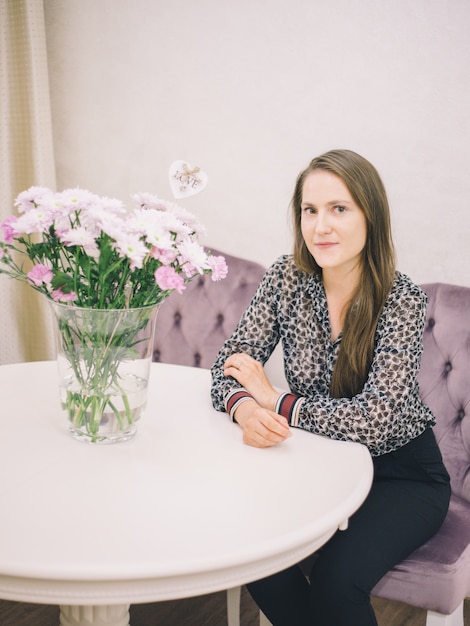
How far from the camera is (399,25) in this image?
205cm

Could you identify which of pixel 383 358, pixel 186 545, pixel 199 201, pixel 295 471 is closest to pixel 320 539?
pixel 295 471

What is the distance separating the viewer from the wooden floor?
1884 millimetres

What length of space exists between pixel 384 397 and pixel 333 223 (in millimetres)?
440

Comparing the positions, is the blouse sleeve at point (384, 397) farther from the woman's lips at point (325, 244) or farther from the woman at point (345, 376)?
the woman's lips at point (325, 244)

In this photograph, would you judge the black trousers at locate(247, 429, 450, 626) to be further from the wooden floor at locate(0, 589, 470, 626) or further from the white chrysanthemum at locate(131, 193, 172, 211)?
the white chrysanthemum at locate(131, 193, 172, 211)

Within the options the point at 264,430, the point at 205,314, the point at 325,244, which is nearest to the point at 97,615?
the point at 264,430

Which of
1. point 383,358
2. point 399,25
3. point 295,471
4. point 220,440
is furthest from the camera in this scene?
point 399,25

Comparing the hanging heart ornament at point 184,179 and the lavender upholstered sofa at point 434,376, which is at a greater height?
the hanging heart ornament at point 184,179

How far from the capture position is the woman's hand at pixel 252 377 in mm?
1472

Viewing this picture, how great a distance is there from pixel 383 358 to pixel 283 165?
1.13 meters

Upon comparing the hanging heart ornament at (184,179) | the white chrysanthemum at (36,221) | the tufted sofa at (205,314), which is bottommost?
the tufted sofa at (205,314)

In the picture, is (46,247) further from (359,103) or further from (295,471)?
(359,103)

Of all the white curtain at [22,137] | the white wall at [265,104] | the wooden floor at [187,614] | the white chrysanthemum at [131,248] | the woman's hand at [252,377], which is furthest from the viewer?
the white curtain at [22,137]

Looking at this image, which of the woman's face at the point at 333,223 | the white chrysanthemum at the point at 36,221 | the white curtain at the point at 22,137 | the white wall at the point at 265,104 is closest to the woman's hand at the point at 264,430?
the woman's face at the point at 333,223
